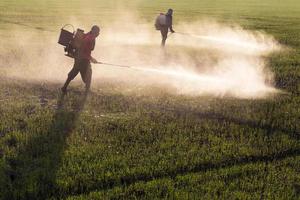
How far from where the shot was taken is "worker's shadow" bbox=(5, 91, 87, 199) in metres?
6.52

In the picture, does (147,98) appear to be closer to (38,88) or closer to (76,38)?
(76,38)

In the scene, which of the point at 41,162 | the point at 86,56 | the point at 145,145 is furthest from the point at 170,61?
the point at 41,162

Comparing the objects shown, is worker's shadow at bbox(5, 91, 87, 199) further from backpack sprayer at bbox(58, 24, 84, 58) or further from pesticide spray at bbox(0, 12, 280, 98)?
pesticide spray at bbox(0, 12, 280, 98)

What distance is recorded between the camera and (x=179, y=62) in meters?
18.0

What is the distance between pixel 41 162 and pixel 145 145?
6.63 feet

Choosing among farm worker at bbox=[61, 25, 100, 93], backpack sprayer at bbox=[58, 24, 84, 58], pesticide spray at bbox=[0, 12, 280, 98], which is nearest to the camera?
farm worker at bbox=[61, 25, 100, 93]

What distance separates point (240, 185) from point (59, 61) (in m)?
12.4

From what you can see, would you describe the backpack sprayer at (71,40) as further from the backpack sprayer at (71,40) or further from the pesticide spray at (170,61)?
the pesticide spray at (170,61)

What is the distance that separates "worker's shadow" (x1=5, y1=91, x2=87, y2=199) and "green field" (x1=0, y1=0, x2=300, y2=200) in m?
0.02

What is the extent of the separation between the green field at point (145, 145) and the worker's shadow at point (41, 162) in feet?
0.06

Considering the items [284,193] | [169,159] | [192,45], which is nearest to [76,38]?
[169,159]

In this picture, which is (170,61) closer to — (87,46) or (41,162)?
(87,46)

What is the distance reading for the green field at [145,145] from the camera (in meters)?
6.71

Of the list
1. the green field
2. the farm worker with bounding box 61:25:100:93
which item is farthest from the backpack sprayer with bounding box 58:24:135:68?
the green field
